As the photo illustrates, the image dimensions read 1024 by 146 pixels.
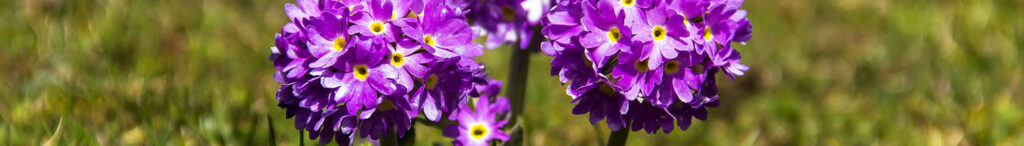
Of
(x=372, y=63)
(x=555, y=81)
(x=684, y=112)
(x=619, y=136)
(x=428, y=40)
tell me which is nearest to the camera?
(x=372, y=63)

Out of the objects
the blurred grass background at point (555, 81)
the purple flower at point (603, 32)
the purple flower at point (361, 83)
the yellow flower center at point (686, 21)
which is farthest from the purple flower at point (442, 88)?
the blurred grass background at point (555, 81)

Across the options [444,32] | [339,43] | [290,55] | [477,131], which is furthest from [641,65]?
[290,55]

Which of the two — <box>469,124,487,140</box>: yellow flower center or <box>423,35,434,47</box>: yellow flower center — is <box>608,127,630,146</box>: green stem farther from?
<box>423,35,434,47</box>: yellow flower center

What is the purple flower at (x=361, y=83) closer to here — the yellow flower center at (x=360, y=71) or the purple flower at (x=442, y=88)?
the yellow flower center at (x=360, y=71)

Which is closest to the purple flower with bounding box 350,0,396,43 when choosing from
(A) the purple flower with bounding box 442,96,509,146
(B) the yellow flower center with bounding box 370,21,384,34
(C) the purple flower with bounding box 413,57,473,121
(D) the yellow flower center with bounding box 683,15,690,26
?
(B) the yellow flower center with bounding box 370,21,384,34

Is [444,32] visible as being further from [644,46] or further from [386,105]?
[644,46]

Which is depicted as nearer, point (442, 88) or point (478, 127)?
point (442, 88)
